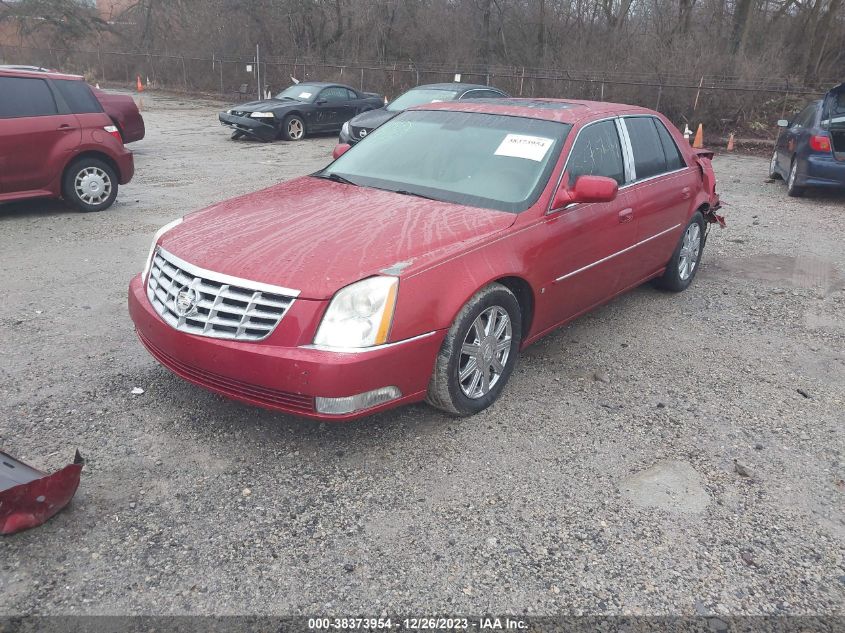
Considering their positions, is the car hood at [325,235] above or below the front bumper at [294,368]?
above

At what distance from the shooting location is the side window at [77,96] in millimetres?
8133

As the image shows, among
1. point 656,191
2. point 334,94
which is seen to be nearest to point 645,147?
point 656,191

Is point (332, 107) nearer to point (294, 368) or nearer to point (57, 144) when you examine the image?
point (57, 144)

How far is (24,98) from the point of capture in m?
7.77

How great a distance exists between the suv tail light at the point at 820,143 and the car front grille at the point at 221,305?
922 centimetres

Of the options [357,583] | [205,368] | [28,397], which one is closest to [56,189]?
[28,397]

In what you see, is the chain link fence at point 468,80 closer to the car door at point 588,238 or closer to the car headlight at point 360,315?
the car door at point 588,238

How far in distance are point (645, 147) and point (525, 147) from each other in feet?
4.61

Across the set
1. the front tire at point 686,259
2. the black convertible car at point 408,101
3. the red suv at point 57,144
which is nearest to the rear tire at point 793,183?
the front tire at point 686,259

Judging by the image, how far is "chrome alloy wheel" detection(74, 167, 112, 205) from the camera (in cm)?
834

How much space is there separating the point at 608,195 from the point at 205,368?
7.84 ft

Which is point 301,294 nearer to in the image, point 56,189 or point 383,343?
point 383,343

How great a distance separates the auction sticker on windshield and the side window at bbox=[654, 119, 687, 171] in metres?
1.65

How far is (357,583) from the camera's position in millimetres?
2562
